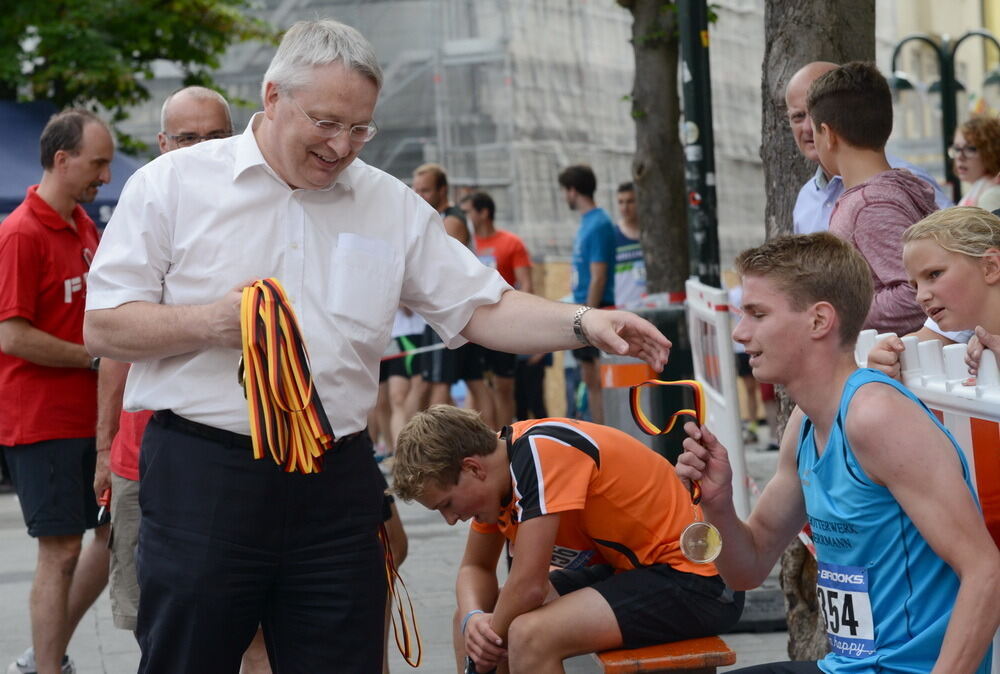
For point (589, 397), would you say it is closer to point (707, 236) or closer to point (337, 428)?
point (707, 236)

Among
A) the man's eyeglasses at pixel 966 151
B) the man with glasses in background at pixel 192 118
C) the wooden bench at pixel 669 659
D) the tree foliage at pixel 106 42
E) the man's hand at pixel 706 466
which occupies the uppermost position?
the tree foliage at pixel 106 42

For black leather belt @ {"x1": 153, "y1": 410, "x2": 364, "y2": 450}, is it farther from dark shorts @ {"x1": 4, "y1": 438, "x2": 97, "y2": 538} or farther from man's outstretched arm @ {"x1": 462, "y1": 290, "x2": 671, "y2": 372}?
dark shorts @ {"x1": 4, "y1": 438, "x2": 97, "y2": 538}

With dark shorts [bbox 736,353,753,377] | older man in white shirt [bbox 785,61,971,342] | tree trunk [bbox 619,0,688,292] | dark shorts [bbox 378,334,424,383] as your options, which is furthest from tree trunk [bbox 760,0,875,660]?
dark shorts [bbox 736,353,753,377]

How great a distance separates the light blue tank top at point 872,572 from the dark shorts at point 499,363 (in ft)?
25.1

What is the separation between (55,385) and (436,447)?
5.95ft

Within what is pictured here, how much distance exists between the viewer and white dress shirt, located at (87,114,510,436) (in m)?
3.06

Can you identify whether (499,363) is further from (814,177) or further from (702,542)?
(702,542)

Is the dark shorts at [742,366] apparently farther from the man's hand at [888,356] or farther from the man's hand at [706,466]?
the man's hand at [706,466]

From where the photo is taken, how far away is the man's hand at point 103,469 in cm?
464

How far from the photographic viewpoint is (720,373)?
5793 millimetres

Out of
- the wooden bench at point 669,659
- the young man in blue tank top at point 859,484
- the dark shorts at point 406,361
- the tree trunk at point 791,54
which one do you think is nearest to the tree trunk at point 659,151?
the dark shorts at point 406,361

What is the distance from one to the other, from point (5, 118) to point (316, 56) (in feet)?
33.8

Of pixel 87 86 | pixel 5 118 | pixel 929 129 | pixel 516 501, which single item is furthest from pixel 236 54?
pixel 516 501

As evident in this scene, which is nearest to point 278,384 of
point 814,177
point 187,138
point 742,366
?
point 187,138
